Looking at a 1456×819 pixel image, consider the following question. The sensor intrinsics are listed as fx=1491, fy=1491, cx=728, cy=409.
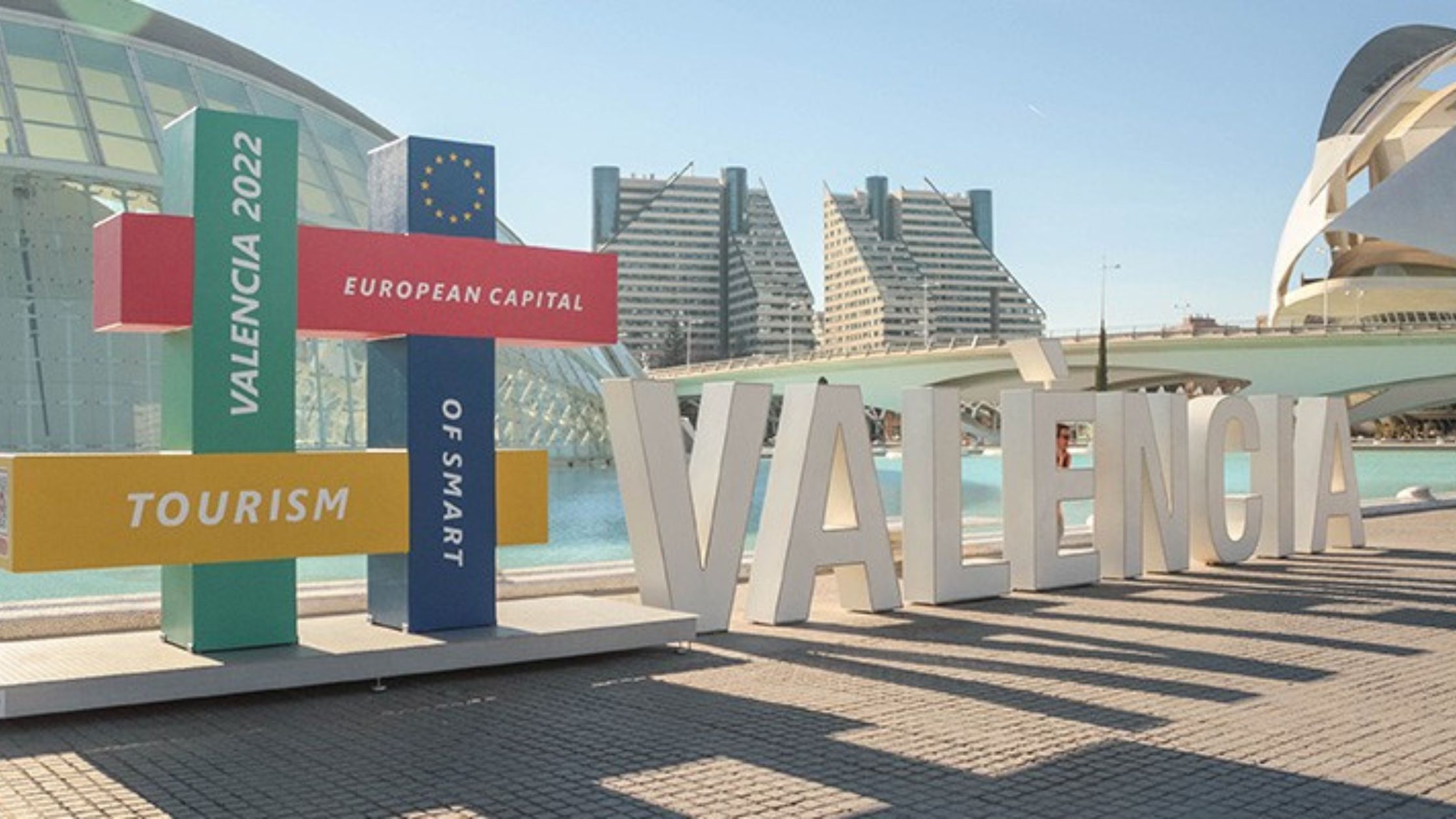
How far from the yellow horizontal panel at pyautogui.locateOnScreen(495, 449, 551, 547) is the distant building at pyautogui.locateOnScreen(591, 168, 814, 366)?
486 feet

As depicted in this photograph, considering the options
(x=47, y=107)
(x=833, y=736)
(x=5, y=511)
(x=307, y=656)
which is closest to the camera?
(x=833, y=736)

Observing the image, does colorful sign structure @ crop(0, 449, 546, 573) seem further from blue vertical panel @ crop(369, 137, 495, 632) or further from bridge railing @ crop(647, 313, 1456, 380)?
bridge railing @ crop(647, 313, 1456, 380)

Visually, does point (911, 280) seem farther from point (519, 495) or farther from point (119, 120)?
point (519, 495)

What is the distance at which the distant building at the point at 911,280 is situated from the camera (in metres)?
156

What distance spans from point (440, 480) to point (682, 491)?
2.43 meters

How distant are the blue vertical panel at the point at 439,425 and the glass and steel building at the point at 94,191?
1251 centimetres

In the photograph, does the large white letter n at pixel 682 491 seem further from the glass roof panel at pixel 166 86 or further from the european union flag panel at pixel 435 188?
the glass roof panel at pixel 166 86

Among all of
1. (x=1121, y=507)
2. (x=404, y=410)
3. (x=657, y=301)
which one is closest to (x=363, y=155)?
(x=1121, y=507)

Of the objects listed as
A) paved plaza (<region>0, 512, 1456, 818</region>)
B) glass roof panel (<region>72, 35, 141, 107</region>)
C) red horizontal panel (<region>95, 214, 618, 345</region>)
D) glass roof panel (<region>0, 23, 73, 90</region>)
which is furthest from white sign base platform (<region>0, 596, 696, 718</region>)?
glass roof panel (<region>72, 35, 141, 107</region>)

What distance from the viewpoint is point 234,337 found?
9633 millimetres

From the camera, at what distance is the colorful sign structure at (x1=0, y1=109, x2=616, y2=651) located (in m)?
9.10

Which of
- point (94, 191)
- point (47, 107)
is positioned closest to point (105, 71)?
point (47, 107)

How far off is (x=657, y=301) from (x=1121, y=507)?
487 ft

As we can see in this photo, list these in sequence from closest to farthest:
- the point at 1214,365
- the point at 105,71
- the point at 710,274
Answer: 1. the point at 105,71
2. the point at 1214,365
3. the point at 710,274
